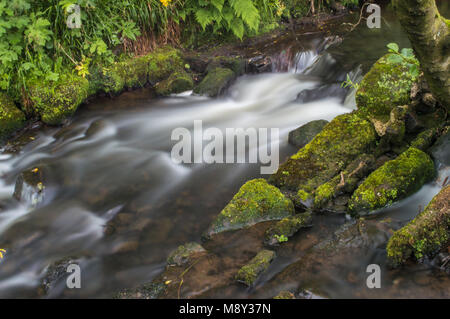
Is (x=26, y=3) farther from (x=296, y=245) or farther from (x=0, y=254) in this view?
(x=296, y=245)

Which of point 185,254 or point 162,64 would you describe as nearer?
point 185,254

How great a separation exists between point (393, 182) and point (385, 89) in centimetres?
131

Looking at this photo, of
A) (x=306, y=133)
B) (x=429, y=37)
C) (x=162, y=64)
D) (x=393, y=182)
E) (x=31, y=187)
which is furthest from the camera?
(x=162, y=64)

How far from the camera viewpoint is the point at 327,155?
4.52m

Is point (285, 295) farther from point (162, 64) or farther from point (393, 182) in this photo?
point (162, 64)

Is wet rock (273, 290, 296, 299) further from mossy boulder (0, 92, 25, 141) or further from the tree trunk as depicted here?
mossy boulder (0, 92, 25, 141)

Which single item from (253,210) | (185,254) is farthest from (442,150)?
(185,254)

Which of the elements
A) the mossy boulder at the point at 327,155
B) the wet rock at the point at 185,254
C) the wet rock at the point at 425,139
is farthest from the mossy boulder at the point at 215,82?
the wet rock at the point at 185,254

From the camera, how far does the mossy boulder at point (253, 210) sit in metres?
3.98

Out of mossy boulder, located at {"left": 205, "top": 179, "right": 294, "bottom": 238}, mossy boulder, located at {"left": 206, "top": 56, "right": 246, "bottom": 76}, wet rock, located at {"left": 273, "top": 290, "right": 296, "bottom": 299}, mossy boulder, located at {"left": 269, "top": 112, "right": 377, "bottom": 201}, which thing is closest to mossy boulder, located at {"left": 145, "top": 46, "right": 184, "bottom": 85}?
mossy boulder, located at {"left": 206, "top": 56, "right": 246, "bottom": 76}

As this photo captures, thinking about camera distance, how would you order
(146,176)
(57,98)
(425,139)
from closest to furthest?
(425,139) → (146,176) → (57,98)

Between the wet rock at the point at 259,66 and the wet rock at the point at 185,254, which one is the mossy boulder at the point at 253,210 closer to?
the wet rock at the point at 185,254

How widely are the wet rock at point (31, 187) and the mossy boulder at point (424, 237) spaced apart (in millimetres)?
4030
